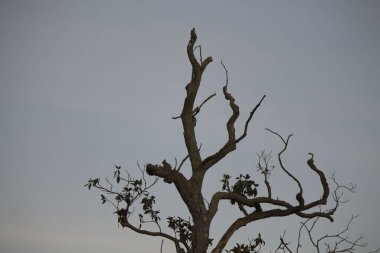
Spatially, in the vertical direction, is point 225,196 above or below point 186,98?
below

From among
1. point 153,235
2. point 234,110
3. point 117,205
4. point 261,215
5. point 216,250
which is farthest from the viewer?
point 117,205

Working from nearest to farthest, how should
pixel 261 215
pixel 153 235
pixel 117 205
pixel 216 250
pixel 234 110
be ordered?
pixel 216 250, pixel 261 215, pixel 153 235, pixel 234 110, pixel 117 205

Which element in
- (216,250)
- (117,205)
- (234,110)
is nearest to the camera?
(216,250)

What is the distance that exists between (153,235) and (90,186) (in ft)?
7.92

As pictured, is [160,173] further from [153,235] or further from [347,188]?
[347,188]

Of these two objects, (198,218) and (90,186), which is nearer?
(198,218)

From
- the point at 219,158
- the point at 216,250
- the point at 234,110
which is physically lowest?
the point at 216,250

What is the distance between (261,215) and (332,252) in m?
1.96

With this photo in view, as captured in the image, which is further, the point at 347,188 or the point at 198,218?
the point at 347,188

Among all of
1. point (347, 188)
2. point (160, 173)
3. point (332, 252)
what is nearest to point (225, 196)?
point (160, 173)

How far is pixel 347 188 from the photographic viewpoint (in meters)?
8.34

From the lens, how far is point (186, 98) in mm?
7793

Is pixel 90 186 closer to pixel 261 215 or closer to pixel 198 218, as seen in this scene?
pixel 198 218

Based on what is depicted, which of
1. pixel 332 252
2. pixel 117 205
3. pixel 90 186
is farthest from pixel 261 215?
pixel 90 186
